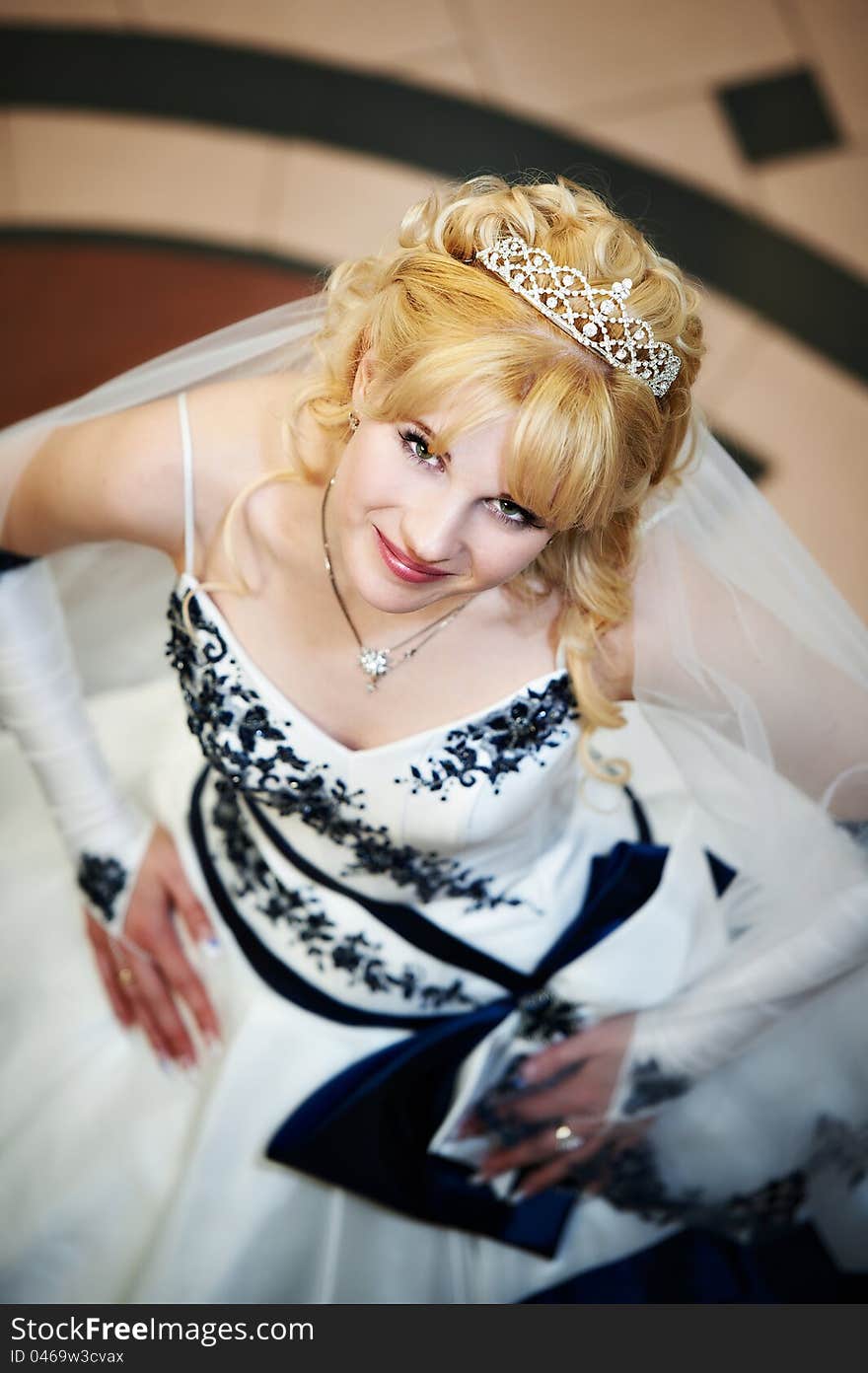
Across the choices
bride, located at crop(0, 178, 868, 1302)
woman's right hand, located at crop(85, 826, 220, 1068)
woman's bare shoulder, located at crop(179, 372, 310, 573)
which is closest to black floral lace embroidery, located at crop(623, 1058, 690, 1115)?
bride, located at crop(0, 178, 868, 1302)

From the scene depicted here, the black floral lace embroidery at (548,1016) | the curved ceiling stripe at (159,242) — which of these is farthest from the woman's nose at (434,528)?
the curved ceiling stripe at (159,242)

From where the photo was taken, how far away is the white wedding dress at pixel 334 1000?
5.11 feet

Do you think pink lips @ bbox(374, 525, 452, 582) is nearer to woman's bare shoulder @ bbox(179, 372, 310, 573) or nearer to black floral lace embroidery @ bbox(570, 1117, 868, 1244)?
woman's bare shoulder @ bbox(179, 372, 310, 573)

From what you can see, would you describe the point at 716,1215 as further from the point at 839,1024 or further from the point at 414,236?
the point at 414,236

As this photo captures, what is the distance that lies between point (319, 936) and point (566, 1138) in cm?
52

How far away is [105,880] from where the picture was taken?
1.80 m

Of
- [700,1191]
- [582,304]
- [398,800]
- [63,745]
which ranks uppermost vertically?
[582,304]

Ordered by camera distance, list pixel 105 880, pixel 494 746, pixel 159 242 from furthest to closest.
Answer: pixel 159 242, pixel 105 880, pixel 494 746

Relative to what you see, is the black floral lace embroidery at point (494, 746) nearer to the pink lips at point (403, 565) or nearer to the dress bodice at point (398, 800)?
the dress bodice at point (398, 800)

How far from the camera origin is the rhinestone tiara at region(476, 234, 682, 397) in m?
1.18

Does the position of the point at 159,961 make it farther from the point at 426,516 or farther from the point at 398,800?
the point at 426,516

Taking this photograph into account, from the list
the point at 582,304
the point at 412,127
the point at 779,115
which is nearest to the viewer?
the point at 582,304

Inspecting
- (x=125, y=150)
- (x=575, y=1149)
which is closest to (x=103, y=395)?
(x=575, y=1149)

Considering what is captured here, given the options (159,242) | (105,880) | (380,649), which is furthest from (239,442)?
(159,242)
